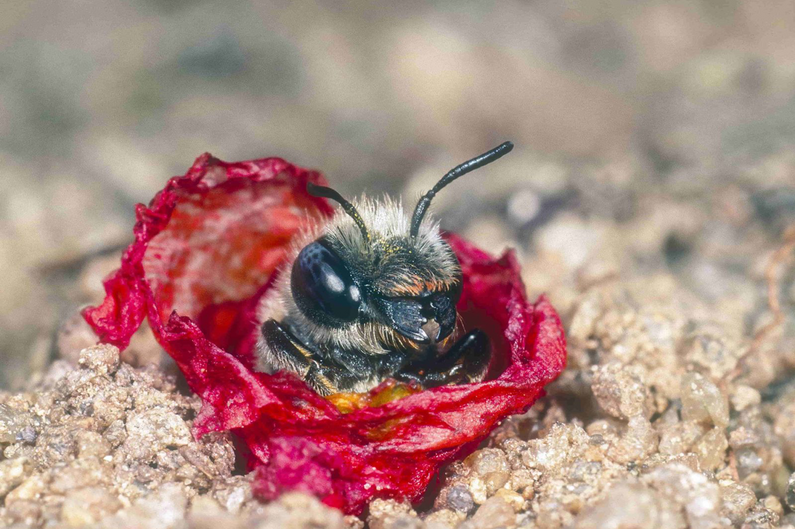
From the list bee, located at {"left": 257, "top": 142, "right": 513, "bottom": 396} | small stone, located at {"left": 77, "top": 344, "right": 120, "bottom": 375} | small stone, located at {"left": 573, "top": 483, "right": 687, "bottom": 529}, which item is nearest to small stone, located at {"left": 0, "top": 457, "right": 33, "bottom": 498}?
small stone, located at {"left": 77, "top": 344, "right": 120, "bottom": 375}

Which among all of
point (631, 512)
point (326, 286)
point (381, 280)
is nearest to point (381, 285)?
point (381, 280)

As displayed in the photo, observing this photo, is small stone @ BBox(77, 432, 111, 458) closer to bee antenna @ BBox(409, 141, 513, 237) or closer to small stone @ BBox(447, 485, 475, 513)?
small stone @ BBox(447, 485, 475, 513)

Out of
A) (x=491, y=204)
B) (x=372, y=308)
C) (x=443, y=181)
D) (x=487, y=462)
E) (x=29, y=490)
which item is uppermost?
(x=491, y=204)

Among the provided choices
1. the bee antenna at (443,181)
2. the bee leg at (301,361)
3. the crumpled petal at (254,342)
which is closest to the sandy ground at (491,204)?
the crumpled petal at (254,342)

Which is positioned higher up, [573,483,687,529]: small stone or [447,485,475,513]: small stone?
[447,485,475,513]: small stone

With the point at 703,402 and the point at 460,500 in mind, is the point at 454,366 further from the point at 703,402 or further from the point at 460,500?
the point at 703,402

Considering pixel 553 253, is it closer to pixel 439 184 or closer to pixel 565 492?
pixel 439 184

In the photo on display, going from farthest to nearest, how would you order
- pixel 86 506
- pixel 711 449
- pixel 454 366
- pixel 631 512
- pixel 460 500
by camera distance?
pixel 711 449 → pixel 454 366 → pixel 460 500 → pixel 86 506 → pixel 631 512

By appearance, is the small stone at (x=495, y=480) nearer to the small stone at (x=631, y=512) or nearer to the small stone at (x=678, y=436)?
the small stone at (x=631, y=512)
